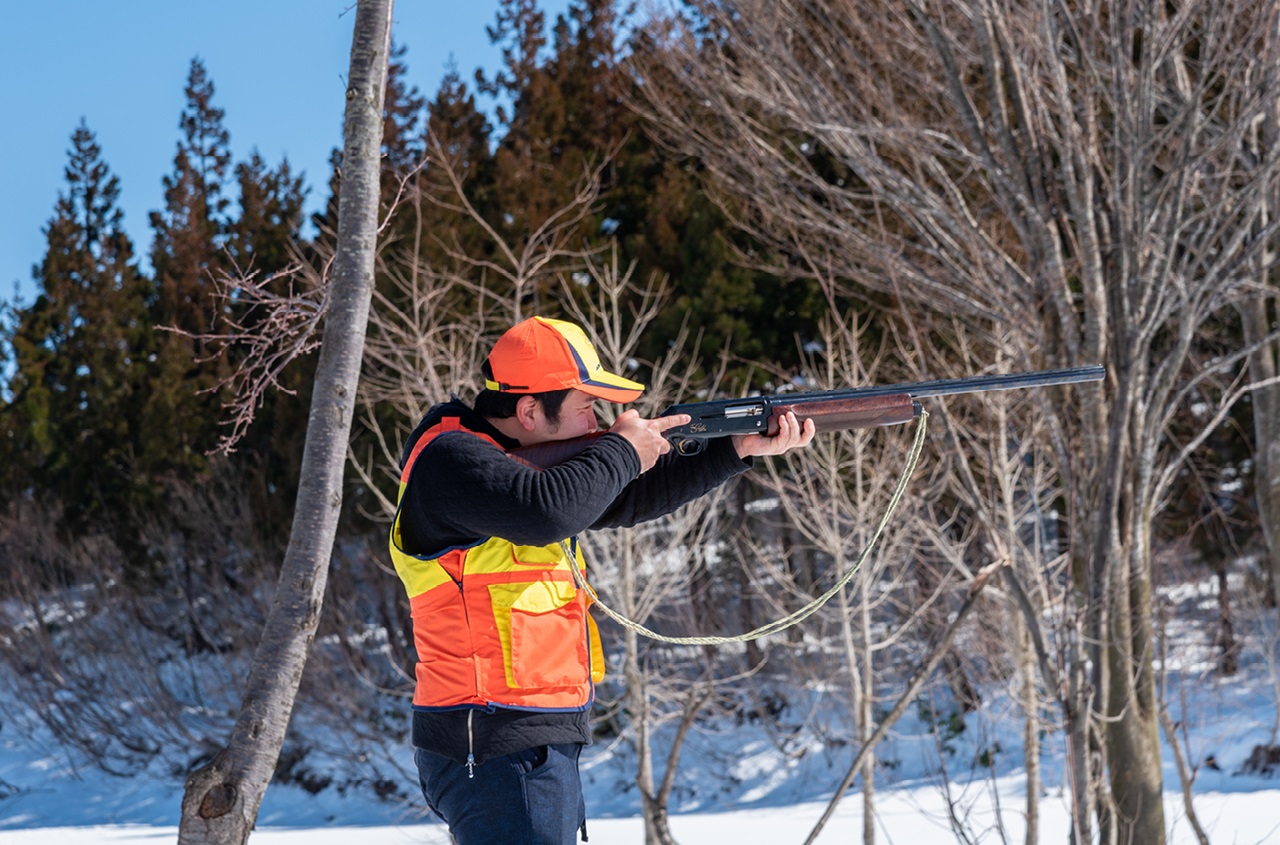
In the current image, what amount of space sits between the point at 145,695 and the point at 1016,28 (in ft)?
53.9

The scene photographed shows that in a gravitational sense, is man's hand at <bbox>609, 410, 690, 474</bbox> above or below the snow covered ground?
above

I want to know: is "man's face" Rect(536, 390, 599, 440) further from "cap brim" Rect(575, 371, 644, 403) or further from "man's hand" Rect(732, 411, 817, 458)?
"man's hand" Rect(732, 411, 817, 458)

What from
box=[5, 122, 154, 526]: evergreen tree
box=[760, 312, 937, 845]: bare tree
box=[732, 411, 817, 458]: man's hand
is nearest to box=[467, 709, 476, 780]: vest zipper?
box=[732, 411, 817, 458]: man's hand

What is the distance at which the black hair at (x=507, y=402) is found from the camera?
8.14ft

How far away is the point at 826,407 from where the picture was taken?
2975 millimetres

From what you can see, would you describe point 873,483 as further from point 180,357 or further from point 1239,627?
point 180,357

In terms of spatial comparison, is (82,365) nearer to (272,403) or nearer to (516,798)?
(272,403)

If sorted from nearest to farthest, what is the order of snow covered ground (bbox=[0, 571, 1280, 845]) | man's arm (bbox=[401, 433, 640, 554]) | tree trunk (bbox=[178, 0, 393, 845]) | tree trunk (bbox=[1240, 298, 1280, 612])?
1. man's arm (bbox=[401, 433, 640, 554])
2. tree trunk (bbox=[178, 0, 393, 845])
3. tree trunk (bbox=[1240, 298, 1280, 612])
4. snow covered ground (bbox=[0, 571, 1280, 845])

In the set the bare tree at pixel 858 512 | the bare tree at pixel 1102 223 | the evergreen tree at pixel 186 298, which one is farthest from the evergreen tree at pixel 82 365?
the bare tree at pixel 1102 223

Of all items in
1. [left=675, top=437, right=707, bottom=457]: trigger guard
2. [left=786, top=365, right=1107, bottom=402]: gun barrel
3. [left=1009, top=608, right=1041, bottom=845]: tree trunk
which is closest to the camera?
[left=675, top=437, right=707, bottom=457]: trigger guard

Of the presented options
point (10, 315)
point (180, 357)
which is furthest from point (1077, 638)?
point (10, 315)

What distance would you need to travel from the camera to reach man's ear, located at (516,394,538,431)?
8.16 feet

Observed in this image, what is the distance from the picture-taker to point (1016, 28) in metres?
6.01

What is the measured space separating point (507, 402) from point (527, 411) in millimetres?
56
